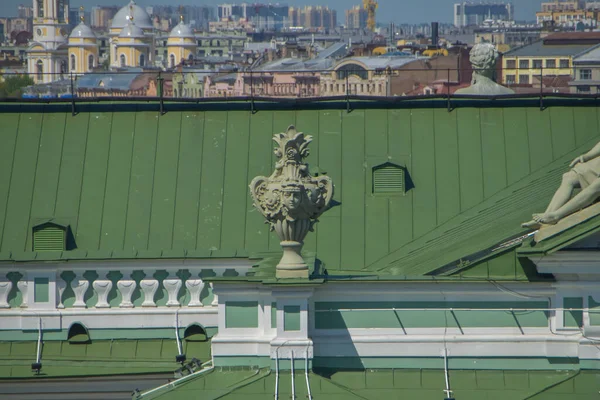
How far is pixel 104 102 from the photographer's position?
22.9 m

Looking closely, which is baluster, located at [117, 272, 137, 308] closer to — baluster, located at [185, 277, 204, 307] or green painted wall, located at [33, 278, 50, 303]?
baluster, located at [185, 277, 204, 307]

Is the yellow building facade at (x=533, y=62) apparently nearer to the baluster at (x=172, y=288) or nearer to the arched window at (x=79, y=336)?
the baluster at (x=172, y=288)

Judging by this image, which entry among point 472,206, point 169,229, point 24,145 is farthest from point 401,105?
point 24,145

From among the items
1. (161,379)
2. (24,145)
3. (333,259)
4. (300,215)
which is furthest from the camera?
(24,145)

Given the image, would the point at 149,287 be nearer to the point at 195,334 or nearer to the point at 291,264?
the point at 195,334

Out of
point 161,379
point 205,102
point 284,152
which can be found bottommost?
point 161,379

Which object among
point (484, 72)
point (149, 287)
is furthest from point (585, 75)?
point (149, 287)

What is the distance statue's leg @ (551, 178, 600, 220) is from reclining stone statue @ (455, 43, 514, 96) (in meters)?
7.85

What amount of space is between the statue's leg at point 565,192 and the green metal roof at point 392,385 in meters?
1.93

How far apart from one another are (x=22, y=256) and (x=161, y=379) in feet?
8.06

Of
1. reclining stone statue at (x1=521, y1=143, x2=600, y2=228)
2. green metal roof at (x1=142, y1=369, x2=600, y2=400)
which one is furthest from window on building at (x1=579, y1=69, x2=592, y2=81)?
green metal roof at (x1=142, y1=369, x2=600, y2=400)

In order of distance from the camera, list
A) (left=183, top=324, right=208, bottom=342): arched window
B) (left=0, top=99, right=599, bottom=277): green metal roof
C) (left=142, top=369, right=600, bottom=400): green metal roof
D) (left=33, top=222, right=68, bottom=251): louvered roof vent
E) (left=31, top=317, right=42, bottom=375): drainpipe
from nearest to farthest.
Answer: (left=142, top=369, right=600, bottom=400): green metal roof → (left=31, top=317, right=42, bottom=375): drainpipe → (left=183, top=324, right=208, bottom=342): arched window → (left=33, top=222, right=68, bottom=251): louvered roof vent → (left=0, top=99, right=599, bottom=277): green metal roof

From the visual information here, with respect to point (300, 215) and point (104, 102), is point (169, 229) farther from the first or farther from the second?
point (300, 215)

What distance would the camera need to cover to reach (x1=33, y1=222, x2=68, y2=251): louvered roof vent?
20.8 metres
